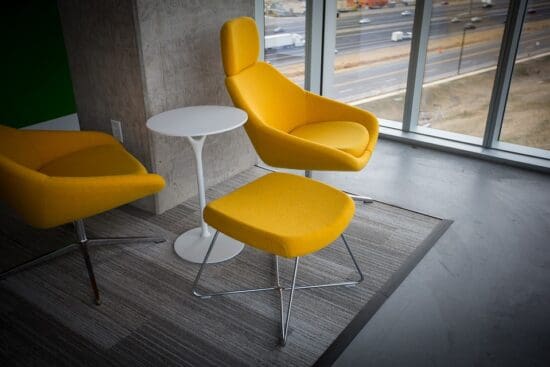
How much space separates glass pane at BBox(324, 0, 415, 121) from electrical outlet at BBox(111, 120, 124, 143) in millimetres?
1932

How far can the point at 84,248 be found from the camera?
7.64ft

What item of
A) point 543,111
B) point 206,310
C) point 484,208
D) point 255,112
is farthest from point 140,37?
point 543,111

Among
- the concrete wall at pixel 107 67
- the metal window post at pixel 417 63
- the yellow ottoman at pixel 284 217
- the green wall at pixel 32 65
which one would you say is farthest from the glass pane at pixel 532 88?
the green wall at pixel 32 65

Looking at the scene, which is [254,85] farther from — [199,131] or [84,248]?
[84,248]

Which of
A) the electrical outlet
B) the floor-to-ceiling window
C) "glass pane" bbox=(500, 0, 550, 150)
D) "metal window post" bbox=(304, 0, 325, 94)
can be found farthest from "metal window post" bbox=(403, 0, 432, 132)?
the electrical outlet

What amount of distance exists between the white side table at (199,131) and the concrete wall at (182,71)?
0.22 metres

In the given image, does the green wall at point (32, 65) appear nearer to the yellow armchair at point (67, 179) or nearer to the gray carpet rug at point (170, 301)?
the gray carpet rug at point (170, 301)

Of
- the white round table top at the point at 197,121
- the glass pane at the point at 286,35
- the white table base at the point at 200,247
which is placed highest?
the glass pane at the point at 286,35

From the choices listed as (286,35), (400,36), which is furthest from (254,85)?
(400,36)

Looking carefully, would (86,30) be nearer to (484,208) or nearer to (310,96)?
(310,96)

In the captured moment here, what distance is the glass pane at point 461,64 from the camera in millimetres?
3482

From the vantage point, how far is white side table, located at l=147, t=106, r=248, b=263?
94.8 inches

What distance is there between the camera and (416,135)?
3984 millimetres

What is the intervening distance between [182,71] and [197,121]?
519mm
